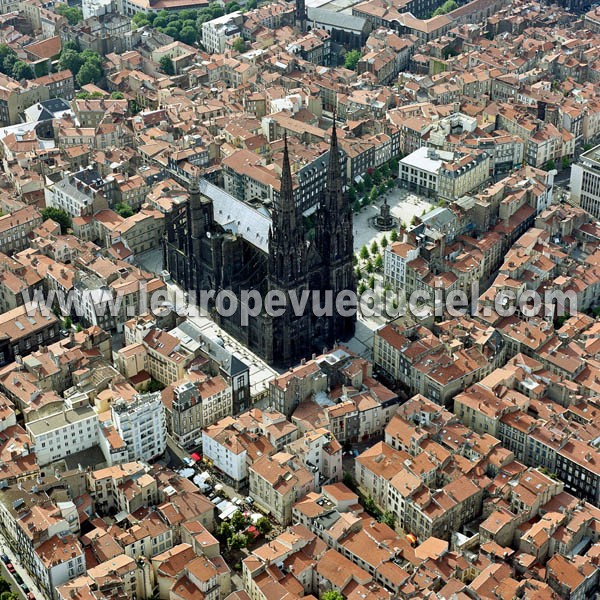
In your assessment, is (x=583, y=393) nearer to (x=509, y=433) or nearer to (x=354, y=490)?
(x=509, y=433)

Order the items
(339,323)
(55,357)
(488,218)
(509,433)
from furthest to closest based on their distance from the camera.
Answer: (488,218)
(339,323)
(55,357)
(509,433)

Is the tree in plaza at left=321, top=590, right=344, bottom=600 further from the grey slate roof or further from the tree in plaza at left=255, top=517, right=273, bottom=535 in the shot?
the grey slate roof

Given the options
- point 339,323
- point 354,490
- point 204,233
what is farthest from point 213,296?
point 354,490

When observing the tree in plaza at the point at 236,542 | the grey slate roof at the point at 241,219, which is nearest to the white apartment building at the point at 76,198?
the grey slate roof at the point at 241,219

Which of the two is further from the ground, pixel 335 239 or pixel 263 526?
pixel 335 239

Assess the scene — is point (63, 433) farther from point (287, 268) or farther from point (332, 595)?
point (332, 595)

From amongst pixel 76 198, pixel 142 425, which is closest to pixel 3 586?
pixel 142 425

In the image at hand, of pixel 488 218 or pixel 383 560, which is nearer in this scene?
pixel 383 560

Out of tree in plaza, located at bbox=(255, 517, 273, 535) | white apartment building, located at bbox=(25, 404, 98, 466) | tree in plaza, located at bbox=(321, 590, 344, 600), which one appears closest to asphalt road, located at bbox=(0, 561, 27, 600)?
white apartment building, located at bbox=(25, 404, 98, 466)
